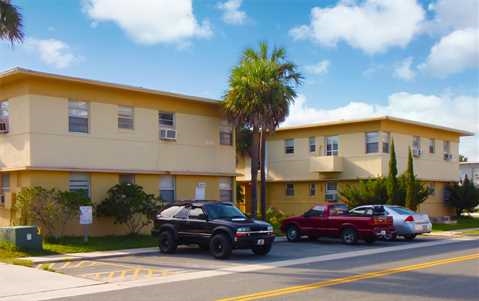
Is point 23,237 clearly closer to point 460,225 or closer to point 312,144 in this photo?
point 312,144

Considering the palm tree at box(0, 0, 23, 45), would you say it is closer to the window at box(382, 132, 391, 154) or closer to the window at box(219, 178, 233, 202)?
the window at box(219, 178, 233, 202)

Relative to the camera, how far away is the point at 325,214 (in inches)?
926

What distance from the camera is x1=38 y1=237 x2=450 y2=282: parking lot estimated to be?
14773mm

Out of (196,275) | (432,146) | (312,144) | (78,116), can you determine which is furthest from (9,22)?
(432,146)

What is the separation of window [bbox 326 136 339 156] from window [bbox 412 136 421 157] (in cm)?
482

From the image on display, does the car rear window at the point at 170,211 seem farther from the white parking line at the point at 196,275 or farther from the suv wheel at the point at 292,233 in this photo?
the suv wheel at the point at 292,233

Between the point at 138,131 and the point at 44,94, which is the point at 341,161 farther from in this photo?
the point at 44,94

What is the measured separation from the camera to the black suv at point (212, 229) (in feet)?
57.5

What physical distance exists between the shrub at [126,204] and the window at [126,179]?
3.52ft

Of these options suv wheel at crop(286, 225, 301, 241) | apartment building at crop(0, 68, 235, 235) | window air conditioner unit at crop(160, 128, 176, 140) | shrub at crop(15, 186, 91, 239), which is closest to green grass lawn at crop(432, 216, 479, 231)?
suv wheel at crop(286, 225, 301, 241)

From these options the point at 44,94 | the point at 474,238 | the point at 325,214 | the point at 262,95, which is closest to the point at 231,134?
the point at 262,95

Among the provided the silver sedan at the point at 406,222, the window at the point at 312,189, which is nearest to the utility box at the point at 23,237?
the silver sedan at the point at 406,222

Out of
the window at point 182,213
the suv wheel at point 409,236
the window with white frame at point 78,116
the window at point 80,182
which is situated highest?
the window with white frame at point 78,116

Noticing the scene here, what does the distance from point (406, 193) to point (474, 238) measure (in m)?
6.29
